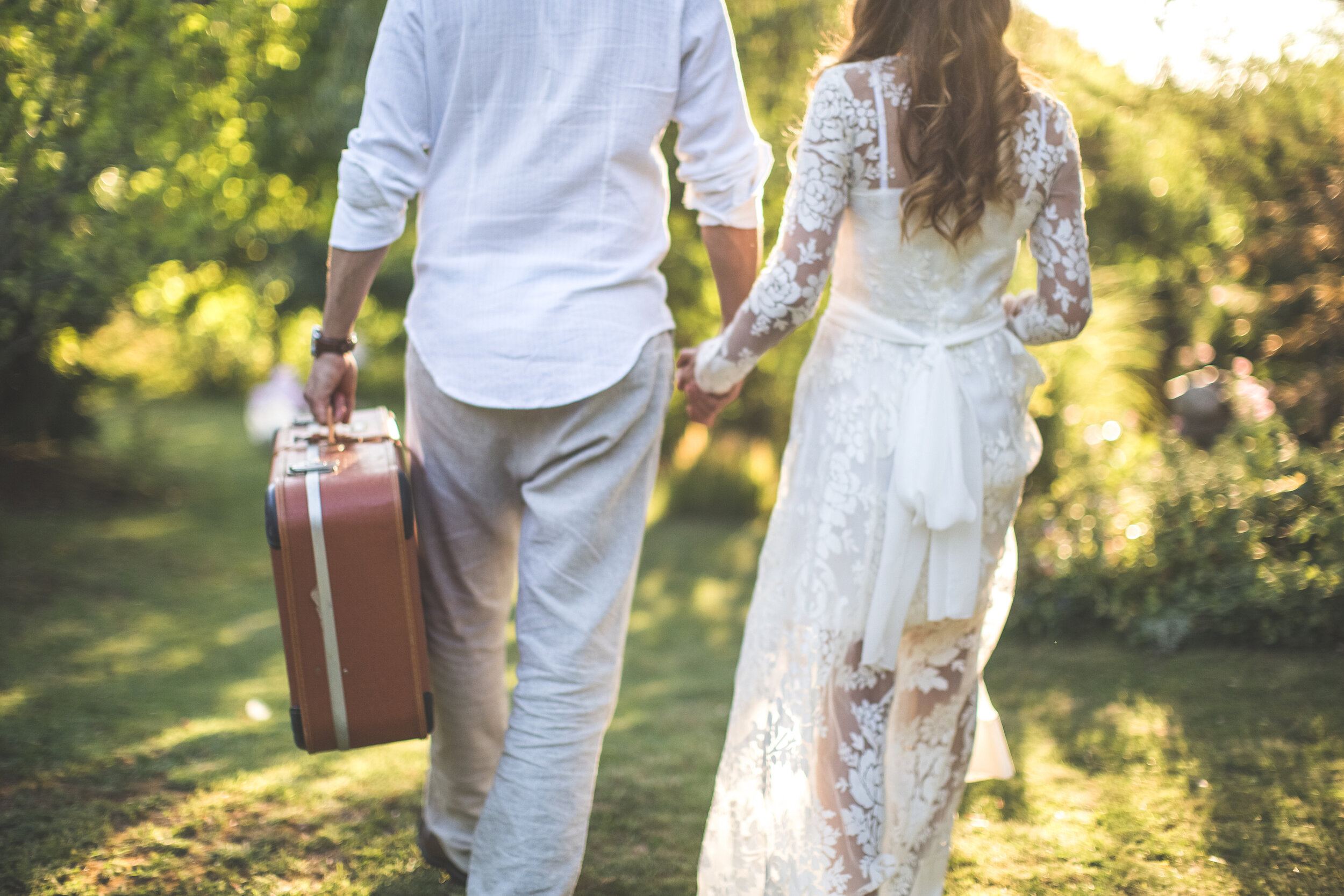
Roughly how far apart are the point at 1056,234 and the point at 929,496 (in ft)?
1.87

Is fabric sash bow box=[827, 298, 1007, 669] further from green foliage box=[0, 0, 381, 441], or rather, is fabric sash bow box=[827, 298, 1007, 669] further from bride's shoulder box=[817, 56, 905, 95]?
green foliage box=[0, 0, 381, 441]

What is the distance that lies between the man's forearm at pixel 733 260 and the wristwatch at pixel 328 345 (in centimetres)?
75

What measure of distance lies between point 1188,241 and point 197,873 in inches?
263

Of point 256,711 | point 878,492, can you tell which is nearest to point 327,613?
point 878,492

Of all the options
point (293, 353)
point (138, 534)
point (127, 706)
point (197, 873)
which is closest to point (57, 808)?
point (197, 873)

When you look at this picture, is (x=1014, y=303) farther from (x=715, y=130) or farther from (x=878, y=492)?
(x=715, y=130)

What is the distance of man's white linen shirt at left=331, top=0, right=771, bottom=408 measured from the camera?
1868mm

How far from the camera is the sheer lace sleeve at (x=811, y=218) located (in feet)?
6.04

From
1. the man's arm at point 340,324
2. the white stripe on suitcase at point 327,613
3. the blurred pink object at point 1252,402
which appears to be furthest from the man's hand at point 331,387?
the blurred pink object at point 1252,402

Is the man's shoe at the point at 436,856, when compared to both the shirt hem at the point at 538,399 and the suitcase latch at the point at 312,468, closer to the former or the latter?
the suitcase latch at the point at 312,468

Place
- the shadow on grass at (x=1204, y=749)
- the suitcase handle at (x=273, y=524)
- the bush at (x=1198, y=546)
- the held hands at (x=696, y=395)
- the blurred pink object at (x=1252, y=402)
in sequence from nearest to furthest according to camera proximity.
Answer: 1. the suitcase handle at (x=273, y=524)
2. the held hands at (x=696, y=395)
3. the shadow on grass at (x=1204, y=749)
4. the bush at (x=1198, y=546)
5. the blurred pink object at (x=1252, y=402)

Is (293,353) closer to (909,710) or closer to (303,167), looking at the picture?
(303,167)

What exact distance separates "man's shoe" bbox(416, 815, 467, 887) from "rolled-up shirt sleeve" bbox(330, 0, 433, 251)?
1.29 metres

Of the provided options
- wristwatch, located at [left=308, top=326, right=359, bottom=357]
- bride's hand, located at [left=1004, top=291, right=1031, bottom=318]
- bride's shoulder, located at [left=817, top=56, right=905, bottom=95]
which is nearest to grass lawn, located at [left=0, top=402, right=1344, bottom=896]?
wristwatch, located at [left=308, top=326, right=359, bottom=357]
